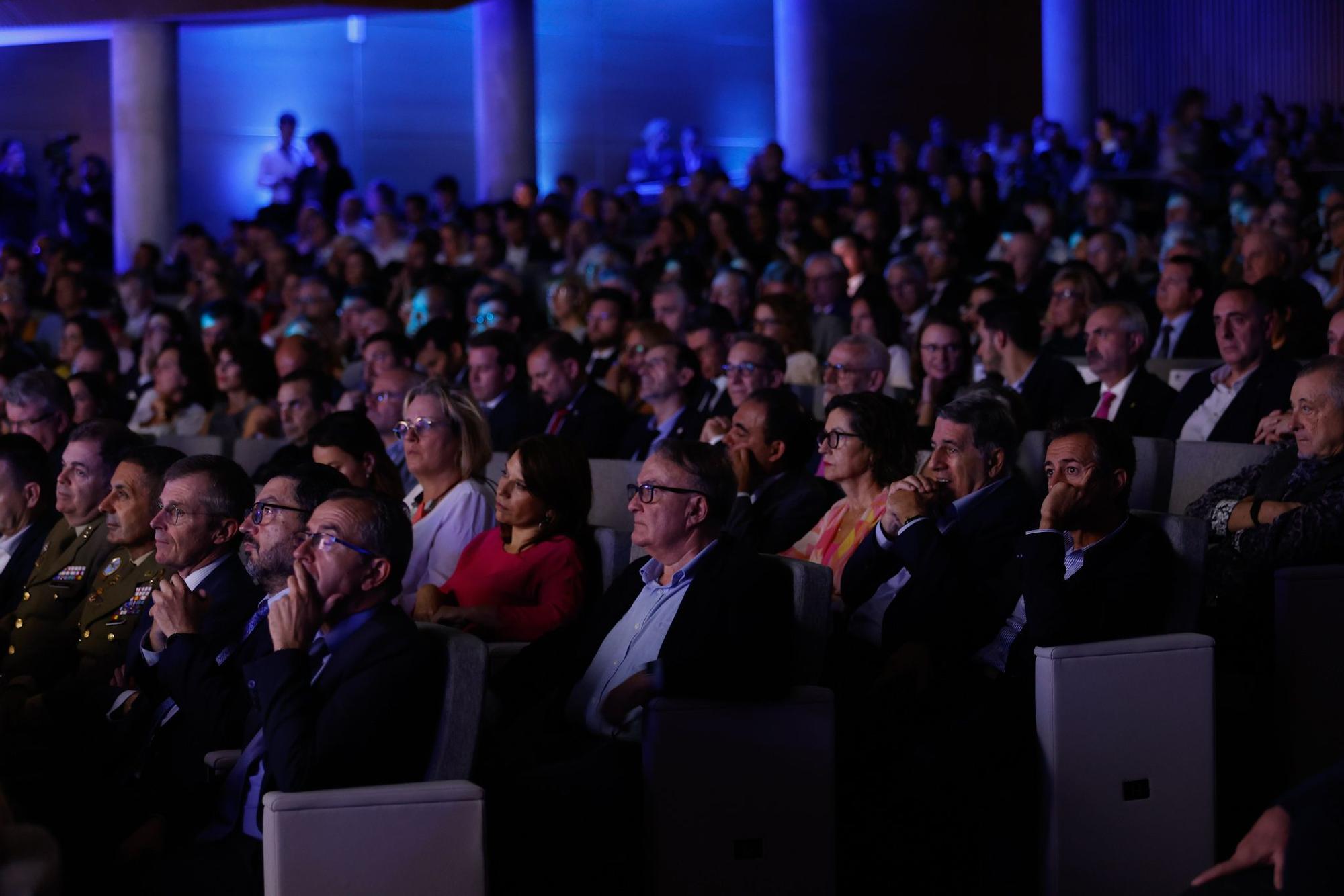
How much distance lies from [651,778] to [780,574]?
0.44 meters

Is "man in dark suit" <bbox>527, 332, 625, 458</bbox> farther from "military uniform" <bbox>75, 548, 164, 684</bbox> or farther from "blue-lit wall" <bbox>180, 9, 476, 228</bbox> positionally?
"blue-lit wall" <bbox>180, 9, 476, 228</bbox>

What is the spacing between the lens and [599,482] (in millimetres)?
4457

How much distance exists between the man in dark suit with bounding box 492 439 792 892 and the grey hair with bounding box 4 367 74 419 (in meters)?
2.81

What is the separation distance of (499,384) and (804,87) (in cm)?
987

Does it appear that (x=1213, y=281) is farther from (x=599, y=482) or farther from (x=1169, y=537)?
(x=1169, y=537)

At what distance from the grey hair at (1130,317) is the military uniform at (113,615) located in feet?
9.76

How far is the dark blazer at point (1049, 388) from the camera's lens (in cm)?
505

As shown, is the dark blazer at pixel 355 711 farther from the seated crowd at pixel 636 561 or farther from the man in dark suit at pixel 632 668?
the man in dark suit at pixel 632 668

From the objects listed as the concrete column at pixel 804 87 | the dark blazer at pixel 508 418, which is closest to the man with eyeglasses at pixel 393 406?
the dark blazer at pixel 508 418

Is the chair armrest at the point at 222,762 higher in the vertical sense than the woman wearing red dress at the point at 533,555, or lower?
lower

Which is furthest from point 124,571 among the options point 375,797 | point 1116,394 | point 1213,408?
point 1213,408


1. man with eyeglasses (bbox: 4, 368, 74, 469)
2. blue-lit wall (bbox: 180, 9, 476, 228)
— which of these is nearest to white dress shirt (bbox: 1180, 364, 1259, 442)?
man with eyeglasses (bbox: 4, 368, 74, 469)

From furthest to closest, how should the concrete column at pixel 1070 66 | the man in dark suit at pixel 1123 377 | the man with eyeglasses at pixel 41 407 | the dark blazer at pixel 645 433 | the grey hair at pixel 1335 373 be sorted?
the concrete column at pixel 1070 66
the man with eyeglasses at pixel 41 407
the dark blazer at pixel 645 433
the man in dark suit at pixel 1123 377
the grey hair at pixel 1335 373

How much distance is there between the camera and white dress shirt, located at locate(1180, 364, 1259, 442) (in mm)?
4730
